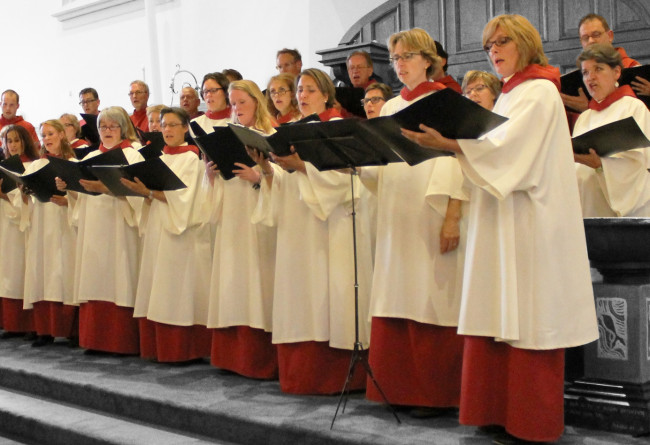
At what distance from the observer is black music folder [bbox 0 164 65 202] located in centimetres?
621

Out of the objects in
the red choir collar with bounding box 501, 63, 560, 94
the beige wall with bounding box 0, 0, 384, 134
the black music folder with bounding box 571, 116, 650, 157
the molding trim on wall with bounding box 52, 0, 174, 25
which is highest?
the molding trim on wall with bounding box 52, 0, 174, 25

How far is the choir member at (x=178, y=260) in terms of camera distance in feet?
18.6

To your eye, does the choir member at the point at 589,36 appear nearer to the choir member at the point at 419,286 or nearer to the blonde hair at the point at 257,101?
the choir member at the point at 419,286

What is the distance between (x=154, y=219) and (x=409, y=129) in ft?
9.58

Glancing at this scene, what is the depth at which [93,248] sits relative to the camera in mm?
6305

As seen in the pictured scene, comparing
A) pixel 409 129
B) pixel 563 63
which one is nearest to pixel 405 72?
pixel 409 129

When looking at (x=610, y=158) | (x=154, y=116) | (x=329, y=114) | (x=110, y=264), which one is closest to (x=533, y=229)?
(x=610, y=158)

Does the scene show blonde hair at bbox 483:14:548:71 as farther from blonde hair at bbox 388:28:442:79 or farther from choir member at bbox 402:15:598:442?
blonde hair at bbox 388:28:442:79

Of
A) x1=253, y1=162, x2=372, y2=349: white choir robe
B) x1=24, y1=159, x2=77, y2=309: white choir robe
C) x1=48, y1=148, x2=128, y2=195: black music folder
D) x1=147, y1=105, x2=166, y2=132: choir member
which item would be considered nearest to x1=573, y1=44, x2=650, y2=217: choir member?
x1=253, y1=162, x2=372, y2=349: white choir robe

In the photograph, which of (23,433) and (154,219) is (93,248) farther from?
(23,433)

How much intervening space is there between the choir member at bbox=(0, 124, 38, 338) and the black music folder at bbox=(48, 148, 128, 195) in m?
1.39

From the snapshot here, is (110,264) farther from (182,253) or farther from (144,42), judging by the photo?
(144,42)

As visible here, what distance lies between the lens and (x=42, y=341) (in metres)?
6.89

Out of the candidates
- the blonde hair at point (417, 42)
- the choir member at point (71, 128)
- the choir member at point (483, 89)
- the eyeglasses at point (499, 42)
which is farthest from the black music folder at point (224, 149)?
the choir member at point (71, 128)
